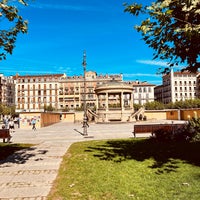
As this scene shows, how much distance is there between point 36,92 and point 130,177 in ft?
312

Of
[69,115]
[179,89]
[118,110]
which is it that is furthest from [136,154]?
[179,89]

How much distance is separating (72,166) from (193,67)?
5417 millimetres

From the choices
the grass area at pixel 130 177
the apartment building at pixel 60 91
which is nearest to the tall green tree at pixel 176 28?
the grass area at pixel 130 177

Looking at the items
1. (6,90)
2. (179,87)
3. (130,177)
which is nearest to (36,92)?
(6,90)

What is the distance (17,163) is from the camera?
28.9ft

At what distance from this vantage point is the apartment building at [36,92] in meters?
96.2

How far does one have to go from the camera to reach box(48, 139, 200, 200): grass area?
5096mm

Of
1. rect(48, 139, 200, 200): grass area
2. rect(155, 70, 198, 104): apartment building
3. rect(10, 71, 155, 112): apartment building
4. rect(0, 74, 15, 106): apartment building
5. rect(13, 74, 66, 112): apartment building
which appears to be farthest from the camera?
rect(0, 74, 15, 106): apartment building

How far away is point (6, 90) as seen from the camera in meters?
102

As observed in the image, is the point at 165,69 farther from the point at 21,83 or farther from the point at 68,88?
the point at 21,83

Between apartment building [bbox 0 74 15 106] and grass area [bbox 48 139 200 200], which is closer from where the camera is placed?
grass area [bbox 48 139 200 200]

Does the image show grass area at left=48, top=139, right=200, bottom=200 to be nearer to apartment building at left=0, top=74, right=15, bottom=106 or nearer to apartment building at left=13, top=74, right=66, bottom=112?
apartment building at left=13, top=74, right=66, bottom=112

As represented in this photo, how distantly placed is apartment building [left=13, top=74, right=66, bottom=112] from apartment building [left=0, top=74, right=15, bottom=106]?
6363 millimetres

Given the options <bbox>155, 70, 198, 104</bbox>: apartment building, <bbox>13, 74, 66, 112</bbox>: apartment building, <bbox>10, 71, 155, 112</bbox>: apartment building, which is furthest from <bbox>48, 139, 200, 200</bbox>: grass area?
<bbox>155, 70, 198, 104</bbox>: apartment building
